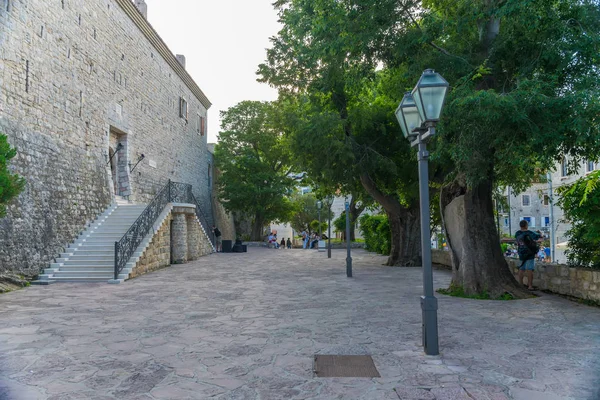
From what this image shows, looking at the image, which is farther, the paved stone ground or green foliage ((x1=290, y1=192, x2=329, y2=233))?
green foliage ((x1=290, y1=192, x2=329, y2=233))

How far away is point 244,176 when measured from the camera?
32812mm

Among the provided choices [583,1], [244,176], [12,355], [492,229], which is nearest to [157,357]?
[12,355]

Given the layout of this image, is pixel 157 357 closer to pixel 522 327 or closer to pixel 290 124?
pixel 522 327

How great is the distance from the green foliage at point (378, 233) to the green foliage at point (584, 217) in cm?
1348

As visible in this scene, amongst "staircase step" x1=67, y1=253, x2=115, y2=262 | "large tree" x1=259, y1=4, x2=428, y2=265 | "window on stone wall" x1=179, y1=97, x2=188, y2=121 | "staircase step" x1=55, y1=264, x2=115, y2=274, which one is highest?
"window on stone wall" x1=179, y1=97, x2=188, y2=121

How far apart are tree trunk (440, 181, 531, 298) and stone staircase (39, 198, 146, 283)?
8.58 m

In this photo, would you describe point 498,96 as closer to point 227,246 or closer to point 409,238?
point 409,238

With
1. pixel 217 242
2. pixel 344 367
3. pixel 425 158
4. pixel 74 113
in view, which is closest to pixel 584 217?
pixel 425 158

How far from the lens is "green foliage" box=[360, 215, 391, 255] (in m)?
22.4

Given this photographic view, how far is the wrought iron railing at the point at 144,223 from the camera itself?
→ 12.0m

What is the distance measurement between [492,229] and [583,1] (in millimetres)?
4517

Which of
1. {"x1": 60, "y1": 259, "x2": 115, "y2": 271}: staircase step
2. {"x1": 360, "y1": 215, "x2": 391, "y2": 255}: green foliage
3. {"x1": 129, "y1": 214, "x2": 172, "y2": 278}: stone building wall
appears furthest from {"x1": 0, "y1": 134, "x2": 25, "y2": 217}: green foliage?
{"x1": 360, "y1": 215, "x2": 391, "y2": 255}: green foliage

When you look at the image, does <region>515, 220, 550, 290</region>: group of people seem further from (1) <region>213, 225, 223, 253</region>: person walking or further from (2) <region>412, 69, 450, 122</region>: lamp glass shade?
(1) <region>213, 225, 223, 253</region>: person walking

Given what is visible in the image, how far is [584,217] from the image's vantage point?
7.53 m
